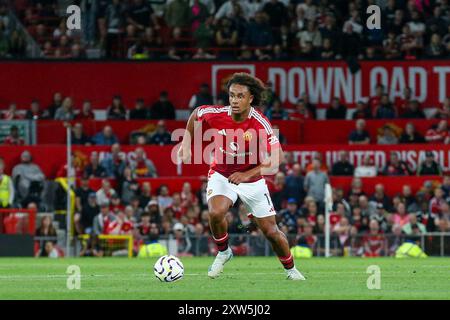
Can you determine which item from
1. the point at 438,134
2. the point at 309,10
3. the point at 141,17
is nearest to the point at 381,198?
the point at 438,134

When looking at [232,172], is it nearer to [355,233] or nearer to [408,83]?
[355,233]

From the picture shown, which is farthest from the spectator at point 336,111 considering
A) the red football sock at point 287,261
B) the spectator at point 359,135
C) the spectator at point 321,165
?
the red football sock at point 287,261

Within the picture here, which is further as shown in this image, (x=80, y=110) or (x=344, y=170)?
(x=80, y=110)

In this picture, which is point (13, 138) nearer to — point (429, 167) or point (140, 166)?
point (140, 166)

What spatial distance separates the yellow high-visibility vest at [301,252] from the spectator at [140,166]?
503cm

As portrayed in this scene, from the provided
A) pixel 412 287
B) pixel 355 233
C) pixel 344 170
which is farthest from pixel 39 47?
pixel 412 287

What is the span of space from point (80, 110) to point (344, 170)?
24.3 ft

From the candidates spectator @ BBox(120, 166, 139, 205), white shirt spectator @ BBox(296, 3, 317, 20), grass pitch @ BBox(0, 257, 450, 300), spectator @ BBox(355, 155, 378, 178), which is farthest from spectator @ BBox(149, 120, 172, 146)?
grass pitch @ BBox(0, 257, 450, 300)

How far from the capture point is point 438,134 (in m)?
30.6

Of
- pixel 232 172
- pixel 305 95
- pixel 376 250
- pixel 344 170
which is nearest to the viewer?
pixel 232 172

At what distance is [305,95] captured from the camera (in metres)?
32.5

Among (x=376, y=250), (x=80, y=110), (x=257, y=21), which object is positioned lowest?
(x=376, y=250)

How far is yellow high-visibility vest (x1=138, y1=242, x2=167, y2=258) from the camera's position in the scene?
25.7 metres

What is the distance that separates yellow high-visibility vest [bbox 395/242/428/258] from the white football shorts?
10052mm
